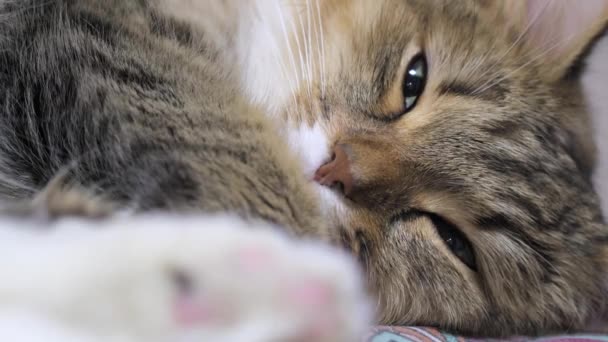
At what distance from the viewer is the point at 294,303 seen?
0.48 m

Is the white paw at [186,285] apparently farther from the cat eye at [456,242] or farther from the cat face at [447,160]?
the cat eye at [456,242]

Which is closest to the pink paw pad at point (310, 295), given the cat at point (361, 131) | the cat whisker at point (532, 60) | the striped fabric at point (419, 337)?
the cat at point (361, 131)

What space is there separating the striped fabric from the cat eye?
0.51 ft

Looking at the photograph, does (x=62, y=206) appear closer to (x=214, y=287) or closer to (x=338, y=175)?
(x=214, y=287)

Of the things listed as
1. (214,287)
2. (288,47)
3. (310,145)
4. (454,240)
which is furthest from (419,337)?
(288,47)

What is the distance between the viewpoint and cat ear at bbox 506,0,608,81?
125cm

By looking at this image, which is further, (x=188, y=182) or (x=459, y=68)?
(x=459, y=68)

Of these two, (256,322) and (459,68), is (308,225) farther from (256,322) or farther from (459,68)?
(459,68)

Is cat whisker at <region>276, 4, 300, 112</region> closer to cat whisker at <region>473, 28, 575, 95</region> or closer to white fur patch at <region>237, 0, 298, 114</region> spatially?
white fur patch at <region>237, 0, 298, 114</region>

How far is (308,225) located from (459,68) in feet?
2.05

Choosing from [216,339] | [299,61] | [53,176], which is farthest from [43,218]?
[299,61]

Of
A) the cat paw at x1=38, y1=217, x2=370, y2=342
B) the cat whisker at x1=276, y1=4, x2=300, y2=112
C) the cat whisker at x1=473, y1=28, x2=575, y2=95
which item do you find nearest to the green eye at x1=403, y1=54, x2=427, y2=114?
the cat whisker at x1=473, y1=28, x2=575, y2=95

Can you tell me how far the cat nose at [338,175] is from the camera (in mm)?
A: 944

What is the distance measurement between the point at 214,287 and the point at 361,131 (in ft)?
2.04
